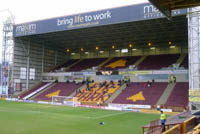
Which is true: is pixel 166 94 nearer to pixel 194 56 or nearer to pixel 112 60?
pixel 194 56

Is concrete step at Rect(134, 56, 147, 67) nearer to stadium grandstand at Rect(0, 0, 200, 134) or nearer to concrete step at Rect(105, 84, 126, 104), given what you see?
stadium grandstand at Rect(0, 0, 200, 134)

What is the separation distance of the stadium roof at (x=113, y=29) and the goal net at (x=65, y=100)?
13.1m

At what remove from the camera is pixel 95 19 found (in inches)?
1501

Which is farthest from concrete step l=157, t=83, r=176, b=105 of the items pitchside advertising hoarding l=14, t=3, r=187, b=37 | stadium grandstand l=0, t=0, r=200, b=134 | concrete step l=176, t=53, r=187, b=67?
pitchside advertising hoarding l=14, t=3, r=187, b=37

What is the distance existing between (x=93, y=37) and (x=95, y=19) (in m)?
11.9

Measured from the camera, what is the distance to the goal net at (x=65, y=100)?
139ft

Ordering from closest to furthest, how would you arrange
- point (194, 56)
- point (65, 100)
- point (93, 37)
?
point (194, 56) < point (65, 100) < point (93, 37)

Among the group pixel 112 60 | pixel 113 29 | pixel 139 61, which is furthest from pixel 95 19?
pixel 112 60

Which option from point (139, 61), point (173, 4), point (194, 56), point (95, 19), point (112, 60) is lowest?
point (194, 56)

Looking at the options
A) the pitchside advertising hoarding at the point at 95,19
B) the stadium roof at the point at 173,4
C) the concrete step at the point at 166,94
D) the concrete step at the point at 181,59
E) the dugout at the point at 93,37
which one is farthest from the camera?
the concrete step at the point at 181,59

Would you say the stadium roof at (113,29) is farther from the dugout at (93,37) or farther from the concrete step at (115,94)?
the concrete step at (115,94)

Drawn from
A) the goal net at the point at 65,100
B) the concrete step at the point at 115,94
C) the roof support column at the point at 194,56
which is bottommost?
the goal net at the point at 65,100

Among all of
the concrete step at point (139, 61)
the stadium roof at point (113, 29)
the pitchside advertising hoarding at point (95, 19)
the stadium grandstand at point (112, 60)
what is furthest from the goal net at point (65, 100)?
the concrete step at point (139, 61)

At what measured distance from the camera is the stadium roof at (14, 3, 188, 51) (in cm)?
3519
